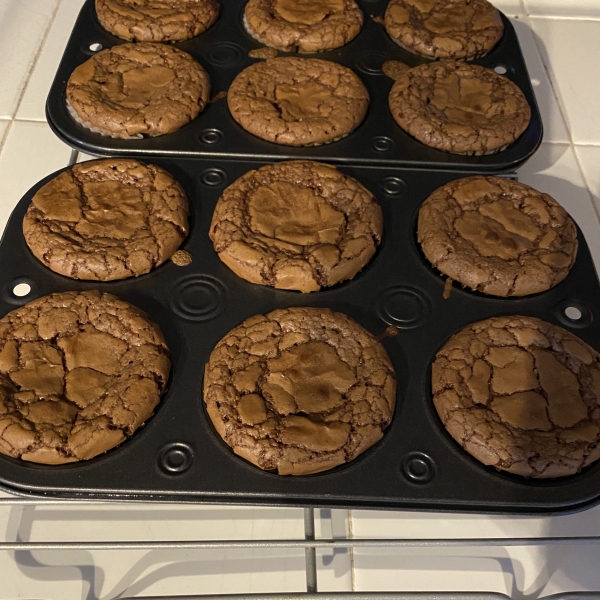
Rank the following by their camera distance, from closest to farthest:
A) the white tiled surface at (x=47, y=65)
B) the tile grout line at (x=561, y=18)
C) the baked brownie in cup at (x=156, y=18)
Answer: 1. the baked brownie in cup at (x=156, y=18)
2. the white tiled surface at (x=47, y=65)
3. the tile grout line at (x=561, y=18)

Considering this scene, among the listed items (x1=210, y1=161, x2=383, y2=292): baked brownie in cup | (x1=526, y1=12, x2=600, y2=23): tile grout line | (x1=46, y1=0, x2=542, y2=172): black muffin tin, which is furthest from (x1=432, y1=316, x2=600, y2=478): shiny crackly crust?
(x1=526, y1=12, x2=600, y2=23): tile grout line

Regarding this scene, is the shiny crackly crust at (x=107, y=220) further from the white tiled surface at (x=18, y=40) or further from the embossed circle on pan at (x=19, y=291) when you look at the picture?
the white tiled surface at (x=18, y=40)

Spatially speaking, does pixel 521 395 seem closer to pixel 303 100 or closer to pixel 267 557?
pixel 267 557

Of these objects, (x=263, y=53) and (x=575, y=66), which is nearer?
(x=263, y=53)

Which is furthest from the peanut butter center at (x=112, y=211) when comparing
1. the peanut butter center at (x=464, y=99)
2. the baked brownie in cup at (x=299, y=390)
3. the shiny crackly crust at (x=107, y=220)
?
the peanut butter center at (x=464, y=99)

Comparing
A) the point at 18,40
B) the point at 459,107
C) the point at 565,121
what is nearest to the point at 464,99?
the point at 459,107

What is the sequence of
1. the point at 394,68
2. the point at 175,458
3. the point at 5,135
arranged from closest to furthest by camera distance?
the point at 175,458
the point at 394,68
the point at 5,135

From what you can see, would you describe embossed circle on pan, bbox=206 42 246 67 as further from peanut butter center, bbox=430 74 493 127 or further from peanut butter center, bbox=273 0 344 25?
peanut butter center, bbox=430 74 493 127
